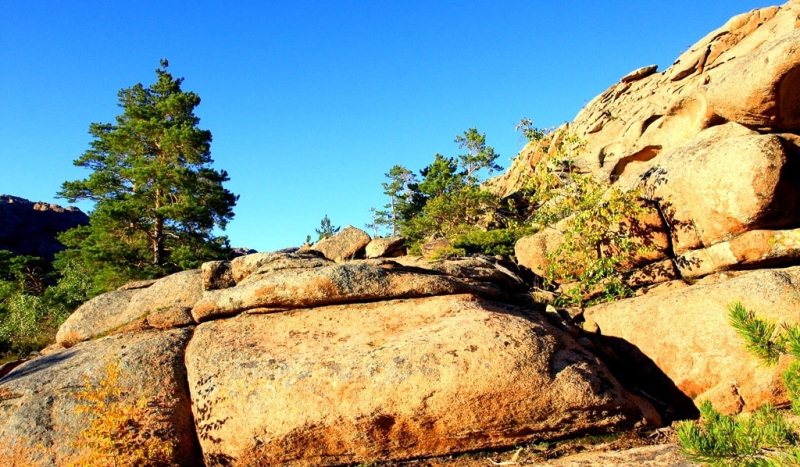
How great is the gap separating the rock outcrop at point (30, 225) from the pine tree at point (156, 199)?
38.8 meters

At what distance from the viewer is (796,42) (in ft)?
37.6

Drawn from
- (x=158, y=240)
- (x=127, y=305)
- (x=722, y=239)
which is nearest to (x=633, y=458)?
(x=722, y=239)

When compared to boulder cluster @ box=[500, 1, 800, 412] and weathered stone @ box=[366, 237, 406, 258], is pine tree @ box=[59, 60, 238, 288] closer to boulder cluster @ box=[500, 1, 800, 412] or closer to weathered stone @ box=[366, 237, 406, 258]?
weathered stone @ box=[366, 237, 406, 258]

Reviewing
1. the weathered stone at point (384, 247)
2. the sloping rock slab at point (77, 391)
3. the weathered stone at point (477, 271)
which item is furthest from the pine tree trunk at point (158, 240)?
the weathered stone at point (477, 271)

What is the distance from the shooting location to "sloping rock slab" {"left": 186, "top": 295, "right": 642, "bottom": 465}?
26.9ft

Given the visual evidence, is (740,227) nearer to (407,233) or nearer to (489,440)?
(489,440)

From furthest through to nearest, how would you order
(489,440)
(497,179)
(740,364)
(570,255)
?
(497,179) < (570,255) < (740,364) < (489,440)

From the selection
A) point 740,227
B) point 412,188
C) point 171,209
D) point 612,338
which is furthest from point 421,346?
point 412,188

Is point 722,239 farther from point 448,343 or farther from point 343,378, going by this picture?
point 343,378

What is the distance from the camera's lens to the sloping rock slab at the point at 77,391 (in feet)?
27.9

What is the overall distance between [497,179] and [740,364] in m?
46.5

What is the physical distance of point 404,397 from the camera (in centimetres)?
821

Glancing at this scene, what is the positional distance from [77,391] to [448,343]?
284 inches

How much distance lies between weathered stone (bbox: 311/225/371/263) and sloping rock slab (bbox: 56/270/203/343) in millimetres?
17454
